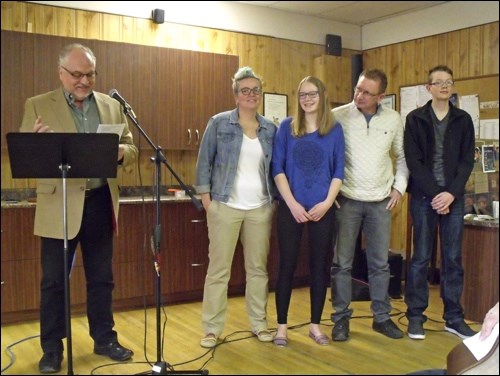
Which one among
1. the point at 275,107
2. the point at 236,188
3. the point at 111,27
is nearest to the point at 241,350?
the point at 236,188

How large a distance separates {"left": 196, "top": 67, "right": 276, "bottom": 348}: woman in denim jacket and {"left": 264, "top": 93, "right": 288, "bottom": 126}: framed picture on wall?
154 centimetres

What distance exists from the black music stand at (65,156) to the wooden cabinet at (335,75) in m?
2.84

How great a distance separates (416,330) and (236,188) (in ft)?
4.08

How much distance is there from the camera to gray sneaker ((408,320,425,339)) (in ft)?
10.2

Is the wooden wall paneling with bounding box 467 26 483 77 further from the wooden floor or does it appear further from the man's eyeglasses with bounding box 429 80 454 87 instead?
the wooden floor

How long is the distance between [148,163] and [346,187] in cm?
168

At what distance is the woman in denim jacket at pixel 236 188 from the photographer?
2.94 m

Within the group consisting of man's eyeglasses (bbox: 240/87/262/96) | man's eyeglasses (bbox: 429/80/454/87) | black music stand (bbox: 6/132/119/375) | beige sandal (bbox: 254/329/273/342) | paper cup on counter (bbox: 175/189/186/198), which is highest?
man's eyeglasses (bbox: 429/80/454/87)

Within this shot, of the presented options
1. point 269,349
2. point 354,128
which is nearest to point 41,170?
point 269,349

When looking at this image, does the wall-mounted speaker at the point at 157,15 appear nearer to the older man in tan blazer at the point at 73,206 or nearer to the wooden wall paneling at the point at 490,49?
the older man in tan blazer at the point at 73,206

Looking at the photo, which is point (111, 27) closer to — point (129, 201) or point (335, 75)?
point (129, 201)

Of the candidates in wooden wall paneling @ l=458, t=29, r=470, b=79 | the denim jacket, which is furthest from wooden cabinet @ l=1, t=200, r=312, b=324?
wooden wall paneling @ l=458, t=29, r=470, b=79

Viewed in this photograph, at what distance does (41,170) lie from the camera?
2.29 m

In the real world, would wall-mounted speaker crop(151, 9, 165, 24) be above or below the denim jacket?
above
